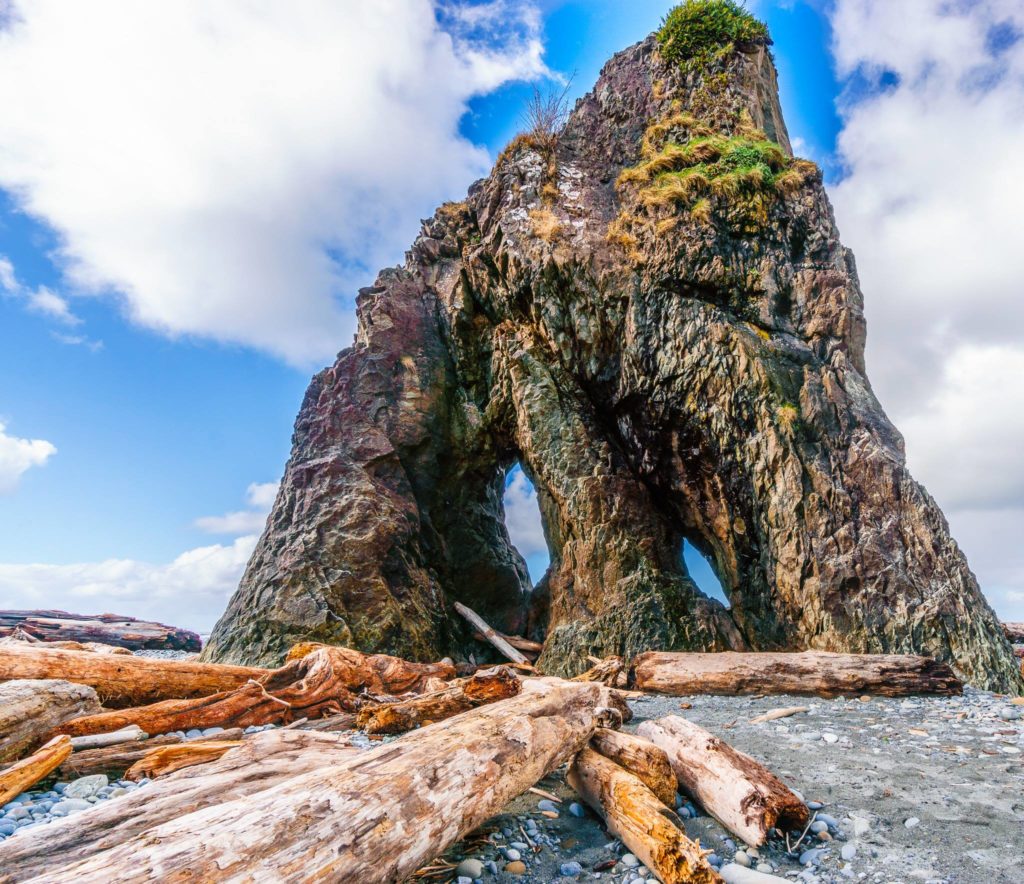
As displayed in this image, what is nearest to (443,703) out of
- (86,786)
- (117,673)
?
(86,786)

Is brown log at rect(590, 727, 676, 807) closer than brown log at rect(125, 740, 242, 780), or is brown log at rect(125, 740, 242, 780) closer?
brown log at rect(590, 727, 676, 807)

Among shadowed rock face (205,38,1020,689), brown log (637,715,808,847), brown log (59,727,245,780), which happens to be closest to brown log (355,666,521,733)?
brown log (59,727,245,780)

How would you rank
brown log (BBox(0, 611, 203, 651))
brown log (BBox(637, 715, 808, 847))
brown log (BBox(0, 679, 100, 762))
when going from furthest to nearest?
brown log (BBox(0, 611, 203, 651))
brown log (BBox(0, 679, 100, 762))
brown log (BBox(637, 715, 808, 847))

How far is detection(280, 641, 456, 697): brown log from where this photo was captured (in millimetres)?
7941

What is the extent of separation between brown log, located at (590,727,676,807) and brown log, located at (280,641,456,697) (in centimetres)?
417

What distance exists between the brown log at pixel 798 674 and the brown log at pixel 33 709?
8.32 metres

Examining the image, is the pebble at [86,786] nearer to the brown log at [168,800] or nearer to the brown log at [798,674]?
the brown log at [168,800]

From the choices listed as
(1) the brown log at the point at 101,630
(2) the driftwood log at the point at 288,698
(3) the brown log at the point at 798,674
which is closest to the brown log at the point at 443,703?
(2) the driftwood log at the point at 288,698

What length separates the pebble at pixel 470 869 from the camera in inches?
132

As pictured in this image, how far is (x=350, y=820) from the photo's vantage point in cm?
261

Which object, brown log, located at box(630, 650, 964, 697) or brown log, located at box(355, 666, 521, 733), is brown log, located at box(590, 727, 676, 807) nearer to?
brown log, located at box(355, 666, 521, 733)

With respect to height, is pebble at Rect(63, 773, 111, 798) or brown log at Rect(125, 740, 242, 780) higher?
brown log at Rect(125, 740, 242, 780)

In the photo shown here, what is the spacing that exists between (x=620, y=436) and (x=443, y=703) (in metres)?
11.2

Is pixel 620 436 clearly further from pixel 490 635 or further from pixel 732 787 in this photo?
pixel 732 787
